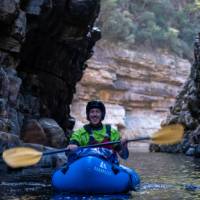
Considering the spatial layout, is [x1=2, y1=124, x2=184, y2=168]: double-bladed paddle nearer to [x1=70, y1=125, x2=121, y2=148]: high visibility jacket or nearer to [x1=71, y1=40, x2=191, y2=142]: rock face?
[x1=70, y1=125, x2=121, y2=148]: high visibility jacket

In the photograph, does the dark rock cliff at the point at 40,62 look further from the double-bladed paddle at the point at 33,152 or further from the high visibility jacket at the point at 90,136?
the high visibility jacket at the point at 90,136

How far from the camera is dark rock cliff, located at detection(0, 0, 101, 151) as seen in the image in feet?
44.8

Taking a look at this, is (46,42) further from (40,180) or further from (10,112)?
(40,180)

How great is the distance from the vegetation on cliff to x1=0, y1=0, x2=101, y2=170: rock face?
889 inches

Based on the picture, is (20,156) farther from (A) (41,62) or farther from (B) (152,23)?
(B) (152,23)

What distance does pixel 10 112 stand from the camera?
14031mm

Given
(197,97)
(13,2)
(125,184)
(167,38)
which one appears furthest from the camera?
(167,38)

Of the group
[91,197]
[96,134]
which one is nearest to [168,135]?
[96,134]

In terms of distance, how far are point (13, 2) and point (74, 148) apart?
305 inches

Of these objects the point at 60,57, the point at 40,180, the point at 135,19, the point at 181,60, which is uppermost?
the point at 135,19

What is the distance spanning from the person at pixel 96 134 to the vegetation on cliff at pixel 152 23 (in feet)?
122

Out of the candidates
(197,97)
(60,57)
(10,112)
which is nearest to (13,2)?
(10,112)

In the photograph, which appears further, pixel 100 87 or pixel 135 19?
pixel 135 19

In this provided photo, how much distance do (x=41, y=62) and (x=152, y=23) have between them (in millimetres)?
29226
